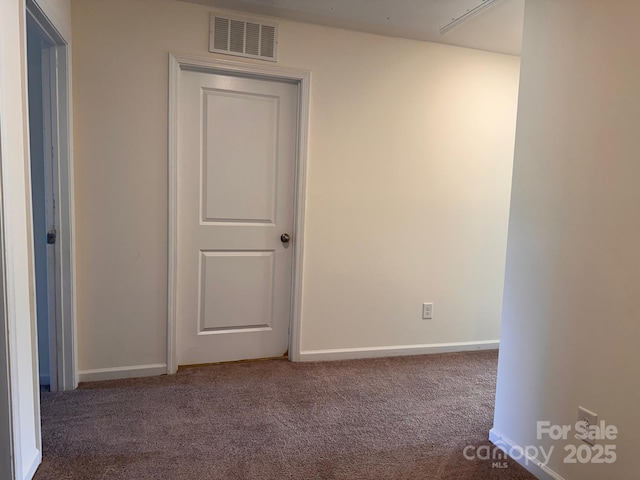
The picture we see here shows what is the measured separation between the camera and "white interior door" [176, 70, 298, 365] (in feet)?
8.55

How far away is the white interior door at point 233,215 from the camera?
261 cm

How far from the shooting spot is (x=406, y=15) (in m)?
2.50

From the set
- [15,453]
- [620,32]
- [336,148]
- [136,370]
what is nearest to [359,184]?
[336,148]

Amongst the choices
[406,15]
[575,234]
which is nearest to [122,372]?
[575,234]

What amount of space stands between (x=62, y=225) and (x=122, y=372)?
0.95m

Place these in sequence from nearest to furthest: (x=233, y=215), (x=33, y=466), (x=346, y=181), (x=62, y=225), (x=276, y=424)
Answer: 1. (x=33, y=466)
2. (x=276, y=424)
3. (x=62, y=225)
4. (x=233, y=215)
5. (x=346, y=181)

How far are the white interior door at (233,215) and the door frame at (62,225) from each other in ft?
1.93

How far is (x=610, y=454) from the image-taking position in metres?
1.43

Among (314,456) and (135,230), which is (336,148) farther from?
(314,456)

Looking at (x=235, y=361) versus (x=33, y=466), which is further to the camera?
(x=235, y=361)

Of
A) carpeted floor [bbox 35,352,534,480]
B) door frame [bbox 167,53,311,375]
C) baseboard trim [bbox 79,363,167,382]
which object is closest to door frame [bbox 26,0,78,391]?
baseboard trim [bbox 79,363,167,382]

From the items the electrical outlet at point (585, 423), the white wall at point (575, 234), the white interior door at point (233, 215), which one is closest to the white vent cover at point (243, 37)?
the white interior door at point (233, 215)

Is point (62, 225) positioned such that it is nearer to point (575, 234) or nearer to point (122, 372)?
point (122, 372)

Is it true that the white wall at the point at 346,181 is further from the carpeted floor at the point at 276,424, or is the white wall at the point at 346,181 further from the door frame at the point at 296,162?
the carpeted floor at the point at 276,424
